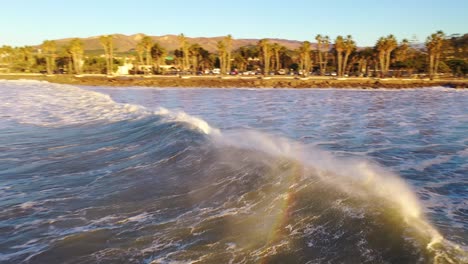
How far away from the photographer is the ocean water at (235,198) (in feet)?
18.7

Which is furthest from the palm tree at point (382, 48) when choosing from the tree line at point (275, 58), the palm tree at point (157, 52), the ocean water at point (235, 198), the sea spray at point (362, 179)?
the sea spray at point (362, 179)

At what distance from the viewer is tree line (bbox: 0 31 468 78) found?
94438mm

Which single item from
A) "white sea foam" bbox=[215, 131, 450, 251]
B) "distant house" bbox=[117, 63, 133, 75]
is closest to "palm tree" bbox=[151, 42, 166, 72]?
"distant house" bbox=[117, 63, 133, 75]

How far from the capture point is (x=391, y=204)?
23.2ft

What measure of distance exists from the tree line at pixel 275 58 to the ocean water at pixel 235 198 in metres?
81.8

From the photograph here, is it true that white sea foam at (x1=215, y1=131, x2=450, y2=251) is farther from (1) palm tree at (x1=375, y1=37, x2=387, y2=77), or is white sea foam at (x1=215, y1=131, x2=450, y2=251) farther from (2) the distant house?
(2) the distant house

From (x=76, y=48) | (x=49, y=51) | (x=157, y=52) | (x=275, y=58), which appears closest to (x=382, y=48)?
(x=275, y=58)

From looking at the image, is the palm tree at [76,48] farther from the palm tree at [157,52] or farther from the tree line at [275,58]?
the palm tree at [157,52]

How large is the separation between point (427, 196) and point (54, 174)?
29.3 ft

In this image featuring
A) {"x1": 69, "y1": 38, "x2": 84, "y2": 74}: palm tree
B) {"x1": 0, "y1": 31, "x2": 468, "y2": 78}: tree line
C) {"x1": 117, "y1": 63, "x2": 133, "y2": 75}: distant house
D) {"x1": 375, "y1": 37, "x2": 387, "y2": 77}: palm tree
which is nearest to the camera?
{"x1": 375, "y1": 37, "x2": 387, "y2": 77}: palm tree

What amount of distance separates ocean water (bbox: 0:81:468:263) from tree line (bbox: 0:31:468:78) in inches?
3219

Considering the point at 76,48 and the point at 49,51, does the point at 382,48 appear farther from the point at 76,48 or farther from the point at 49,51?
the point at 49,51

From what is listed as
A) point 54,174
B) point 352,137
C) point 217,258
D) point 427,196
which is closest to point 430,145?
point 352,137

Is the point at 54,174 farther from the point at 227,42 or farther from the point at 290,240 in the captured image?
the point at 227,42
